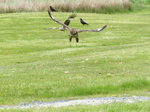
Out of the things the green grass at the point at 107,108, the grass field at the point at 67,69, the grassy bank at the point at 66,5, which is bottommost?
the grassy bank at the point at 66,5

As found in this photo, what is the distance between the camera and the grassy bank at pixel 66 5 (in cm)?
4609

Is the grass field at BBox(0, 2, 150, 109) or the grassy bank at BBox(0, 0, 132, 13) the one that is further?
the grassy bank at BBox(0, 0, 132, 13)

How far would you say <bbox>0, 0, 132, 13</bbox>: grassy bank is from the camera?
46.1 meters

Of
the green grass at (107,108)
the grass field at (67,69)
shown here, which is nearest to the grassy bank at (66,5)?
the grass field at (67,69)

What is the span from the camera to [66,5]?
47.6 meters

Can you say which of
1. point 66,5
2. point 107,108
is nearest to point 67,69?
point 107,108

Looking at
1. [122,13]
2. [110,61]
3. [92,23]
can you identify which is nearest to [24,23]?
[92,23]

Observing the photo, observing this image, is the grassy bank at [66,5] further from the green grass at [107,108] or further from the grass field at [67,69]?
the green grass at [107,108]

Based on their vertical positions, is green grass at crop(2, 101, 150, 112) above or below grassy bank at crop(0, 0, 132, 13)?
above

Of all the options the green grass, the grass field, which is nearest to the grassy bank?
the grass field

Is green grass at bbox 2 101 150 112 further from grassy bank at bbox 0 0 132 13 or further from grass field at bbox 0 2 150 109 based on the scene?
grassy bank at bbox 0 0 132 13

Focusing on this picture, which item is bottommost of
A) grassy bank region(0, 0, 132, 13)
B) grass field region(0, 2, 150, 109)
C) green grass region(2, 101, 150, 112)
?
grassy bank region(0, 0, 132, 13)

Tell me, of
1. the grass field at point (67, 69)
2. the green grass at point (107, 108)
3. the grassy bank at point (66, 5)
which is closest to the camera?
the green grass at point (107, 108)

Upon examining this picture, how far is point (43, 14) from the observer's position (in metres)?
43.1
